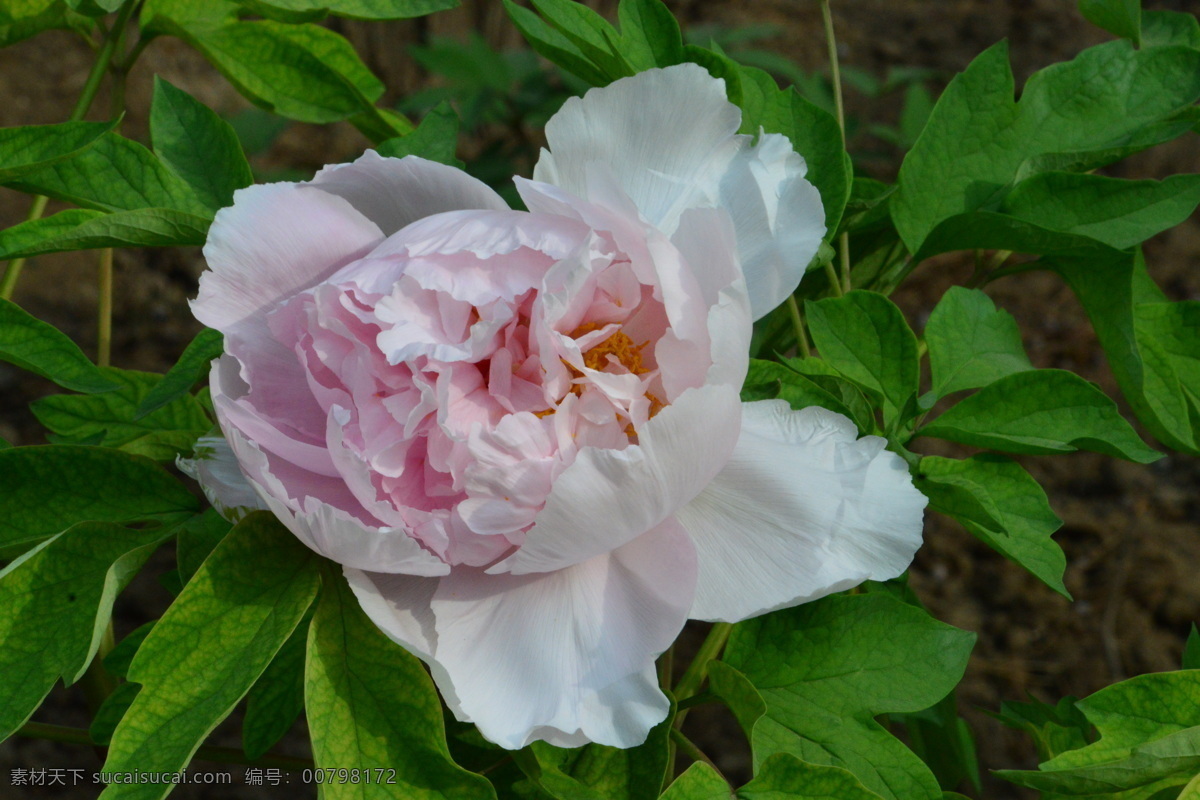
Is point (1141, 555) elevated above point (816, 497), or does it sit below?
below

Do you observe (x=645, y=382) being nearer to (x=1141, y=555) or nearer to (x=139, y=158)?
(x=139, y=158)

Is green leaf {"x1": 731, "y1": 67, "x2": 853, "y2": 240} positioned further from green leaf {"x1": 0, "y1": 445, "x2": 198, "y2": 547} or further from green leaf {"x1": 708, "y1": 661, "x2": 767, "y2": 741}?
green leaf {"x1": 0, "y1": 445, "x2": 198, "y2": 547}

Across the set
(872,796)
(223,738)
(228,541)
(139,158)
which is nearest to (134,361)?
(223,738)

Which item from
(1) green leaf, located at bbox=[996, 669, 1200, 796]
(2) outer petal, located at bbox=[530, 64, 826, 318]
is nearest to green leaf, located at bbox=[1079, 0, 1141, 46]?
(2) outer petal, located at bbox=[530, 64, 826, 318]

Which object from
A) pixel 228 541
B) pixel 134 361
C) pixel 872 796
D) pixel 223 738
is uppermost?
pixel 228 541

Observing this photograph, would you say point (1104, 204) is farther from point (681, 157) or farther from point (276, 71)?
point (276, 71)

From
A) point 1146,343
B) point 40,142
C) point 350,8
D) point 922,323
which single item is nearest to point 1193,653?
point 1146,343
